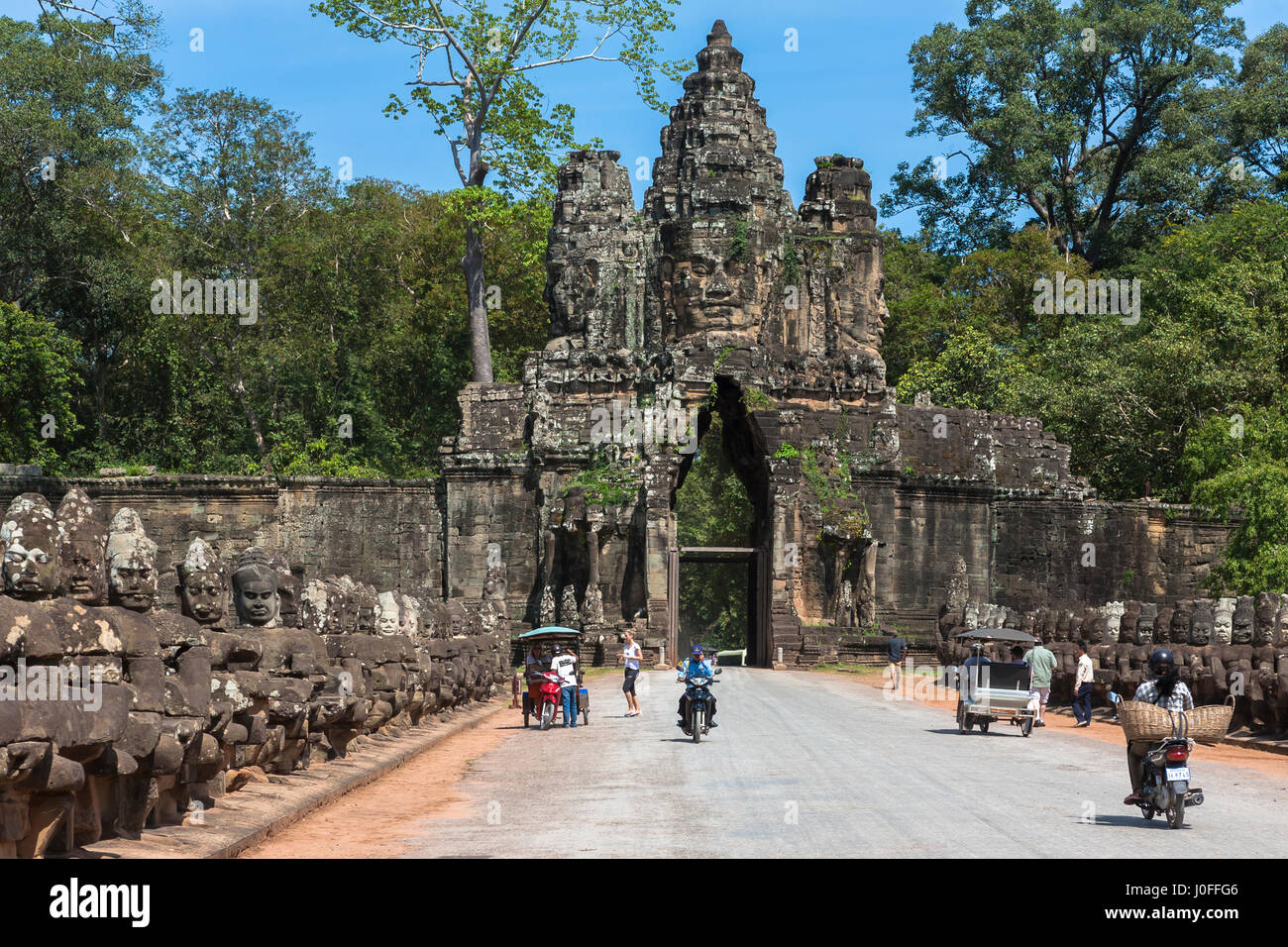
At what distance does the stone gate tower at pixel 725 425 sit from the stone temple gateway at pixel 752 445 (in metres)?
0.06

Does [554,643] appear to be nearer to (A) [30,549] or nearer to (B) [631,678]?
(B) [631,678]

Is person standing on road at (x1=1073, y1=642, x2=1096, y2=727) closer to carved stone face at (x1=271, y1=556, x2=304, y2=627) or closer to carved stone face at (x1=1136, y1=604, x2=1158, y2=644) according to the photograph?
carved stone face at (x1=1136, y1=604, x2=1158, y2=644)

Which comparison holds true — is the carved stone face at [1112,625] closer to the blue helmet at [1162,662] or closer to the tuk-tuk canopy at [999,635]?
the tuk-tuk canopy at [999,635]

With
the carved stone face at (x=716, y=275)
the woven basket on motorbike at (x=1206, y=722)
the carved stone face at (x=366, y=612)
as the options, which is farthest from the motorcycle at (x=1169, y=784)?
the carved stone face at (x=716, y=275)

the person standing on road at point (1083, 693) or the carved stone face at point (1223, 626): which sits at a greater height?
the carved stone face at point (1223, 626)

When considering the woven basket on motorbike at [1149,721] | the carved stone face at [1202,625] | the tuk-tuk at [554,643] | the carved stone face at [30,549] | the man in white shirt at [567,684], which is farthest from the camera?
the tuk-tuk at [554,643]

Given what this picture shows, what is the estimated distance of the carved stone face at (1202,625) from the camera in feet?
76.5

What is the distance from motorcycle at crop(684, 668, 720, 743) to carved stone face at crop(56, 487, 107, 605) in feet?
35.9

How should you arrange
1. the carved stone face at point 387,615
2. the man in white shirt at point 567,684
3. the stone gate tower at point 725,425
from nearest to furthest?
1. the carved stone face at point 387,615
2. the man in white shirt at point 567,684
3. the stone gate tower at point 725,425

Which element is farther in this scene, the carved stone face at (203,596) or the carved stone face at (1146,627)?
the carved stone face at (1146,627)

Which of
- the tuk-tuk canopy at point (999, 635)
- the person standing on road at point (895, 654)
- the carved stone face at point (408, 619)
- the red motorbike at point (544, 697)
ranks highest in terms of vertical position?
the carved stone face at point (408, 619)

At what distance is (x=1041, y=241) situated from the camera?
57.2 meters
